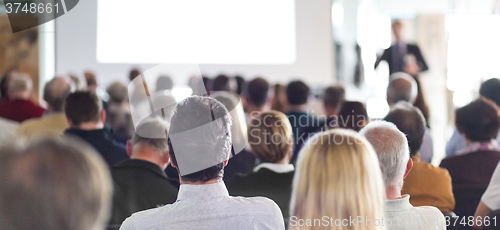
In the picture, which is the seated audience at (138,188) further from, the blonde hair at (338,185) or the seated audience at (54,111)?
the seated audience at (54,111)

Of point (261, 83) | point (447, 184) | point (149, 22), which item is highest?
point (149, 22)

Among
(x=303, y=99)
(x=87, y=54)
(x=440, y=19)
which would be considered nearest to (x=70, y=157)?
(x=303, y=99)

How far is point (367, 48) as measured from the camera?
22.0 feet

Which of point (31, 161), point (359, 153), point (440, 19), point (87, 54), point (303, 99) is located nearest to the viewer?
point (31, 161)

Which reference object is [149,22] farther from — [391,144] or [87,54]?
[391,144]

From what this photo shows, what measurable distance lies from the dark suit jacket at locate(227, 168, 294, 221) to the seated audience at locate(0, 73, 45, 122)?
8.66 ft

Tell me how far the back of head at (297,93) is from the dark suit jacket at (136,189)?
1.80 metres

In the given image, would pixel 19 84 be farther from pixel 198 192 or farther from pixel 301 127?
pixel 198 192

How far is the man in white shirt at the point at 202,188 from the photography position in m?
1.23

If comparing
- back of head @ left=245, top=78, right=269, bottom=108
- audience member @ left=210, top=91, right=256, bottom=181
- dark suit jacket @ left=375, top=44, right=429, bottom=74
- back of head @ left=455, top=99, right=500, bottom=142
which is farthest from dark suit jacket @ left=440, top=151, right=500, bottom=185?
dark suit jacket @ left=375, top=44, right=429, bottom=74

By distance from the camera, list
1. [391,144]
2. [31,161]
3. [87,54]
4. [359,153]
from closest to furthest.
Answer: [31,161] → [359,153] → [391,144] → [87,54]

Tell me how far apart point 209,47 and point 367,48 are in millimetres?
2372

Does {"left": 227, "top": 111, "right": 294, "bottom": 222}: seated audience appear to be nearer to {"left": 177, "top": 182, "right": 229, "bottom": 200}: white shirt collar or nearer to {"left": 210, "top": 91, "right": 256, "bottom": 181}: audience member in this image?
{"left": 210, "top": 91, "right": 256, "bottom": 181}: audience member

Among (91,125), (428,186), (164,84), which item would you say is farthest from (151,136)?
(164,84)
